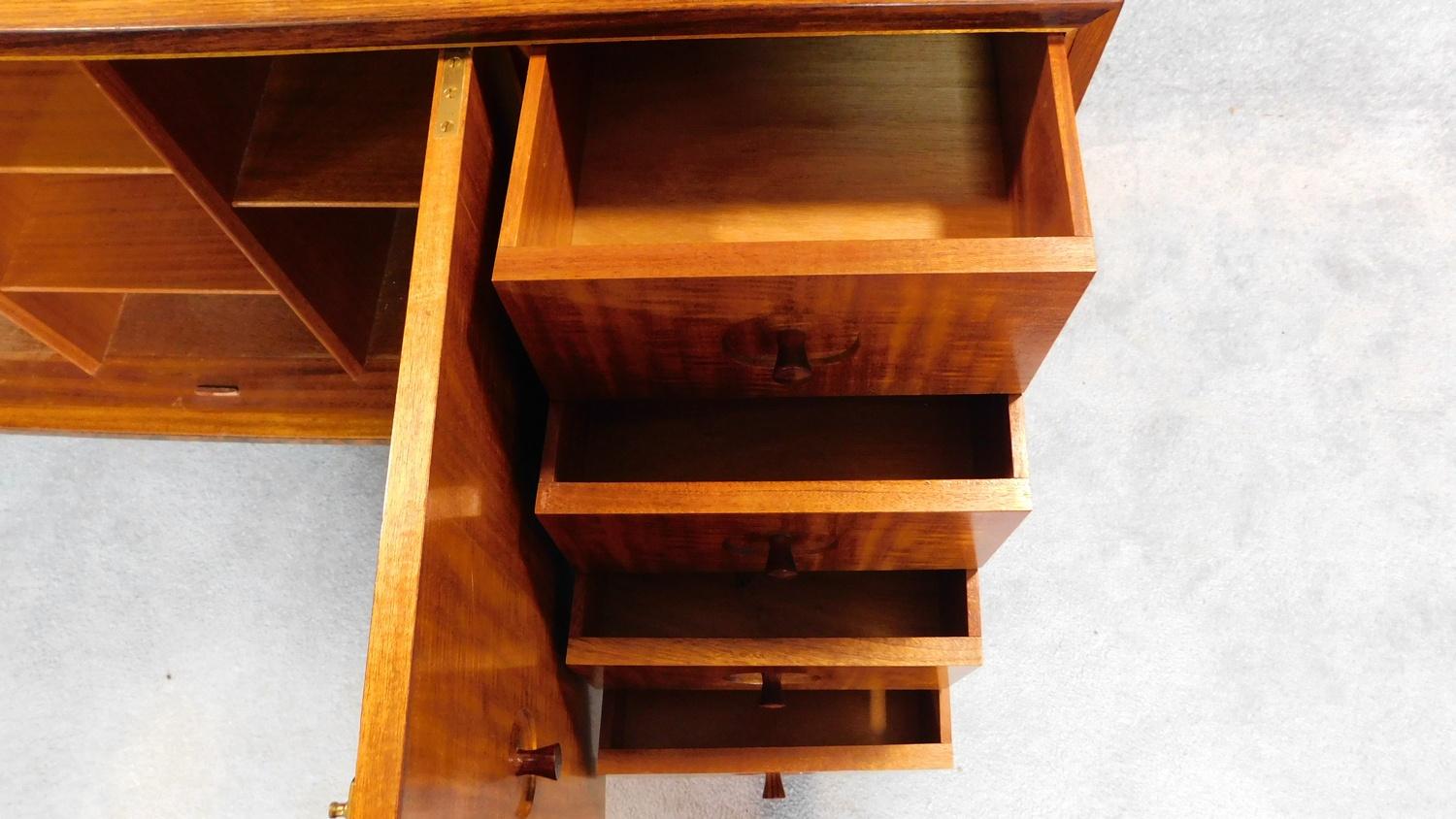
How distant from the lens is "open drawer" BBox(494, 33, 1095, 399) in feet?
1.54

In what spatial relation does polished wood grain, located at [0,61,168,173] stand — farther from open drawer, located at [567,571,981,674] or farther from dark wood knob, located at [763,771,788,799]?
dark wood knob, located at [763,771,788,799]

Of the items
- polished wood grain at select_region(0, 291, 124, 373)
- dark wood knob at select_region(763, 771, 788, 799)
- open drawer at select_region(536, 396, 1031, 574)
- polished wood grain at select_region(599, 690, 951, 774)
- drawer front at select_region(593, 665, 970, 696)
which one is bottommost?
dark wood knob at select_region(763, 771, 788, 799)

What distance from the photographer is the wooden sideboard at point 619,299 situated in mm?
475

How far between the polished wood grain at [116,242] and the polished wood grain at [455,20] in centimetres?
27

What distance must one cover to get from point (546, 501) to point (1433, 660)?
87cm

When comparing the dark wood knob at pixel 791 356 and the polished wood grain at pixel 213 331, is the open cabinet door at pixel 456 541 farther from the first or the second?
the polished wood grain at pixel 213 331

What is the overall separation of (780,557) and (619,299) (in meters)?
0.19

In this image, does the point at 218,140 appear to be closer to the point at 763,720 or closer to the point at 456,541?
the point at 456,541

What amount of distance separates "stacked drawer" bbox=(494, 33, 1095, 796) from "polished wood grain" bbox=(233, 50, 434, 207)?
12 centimetres

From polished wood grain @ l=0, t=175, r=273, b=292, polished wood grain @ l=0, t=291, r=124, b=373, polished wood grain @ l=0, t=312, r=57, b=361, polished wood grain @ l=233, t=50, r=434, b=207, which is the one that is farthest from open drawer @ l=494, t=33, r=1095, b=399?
polished wood grain @ l=0, t=312, r=57, b=361

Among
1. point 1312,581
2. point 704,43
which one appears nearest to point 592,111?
point 704,43

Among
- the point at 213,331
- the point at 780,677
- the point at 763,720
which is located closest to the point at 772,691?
the point at 780,677

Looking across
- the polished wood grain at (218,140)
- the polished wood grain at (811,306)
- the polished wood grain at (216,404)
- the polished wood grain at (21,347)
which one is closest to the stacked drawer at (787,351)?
the polished wood grain at (811,306)

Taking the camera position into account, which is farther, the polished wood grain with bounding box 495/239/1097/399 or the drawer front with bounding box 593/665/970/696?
the drawer front with bounding box 593/665/970/696
